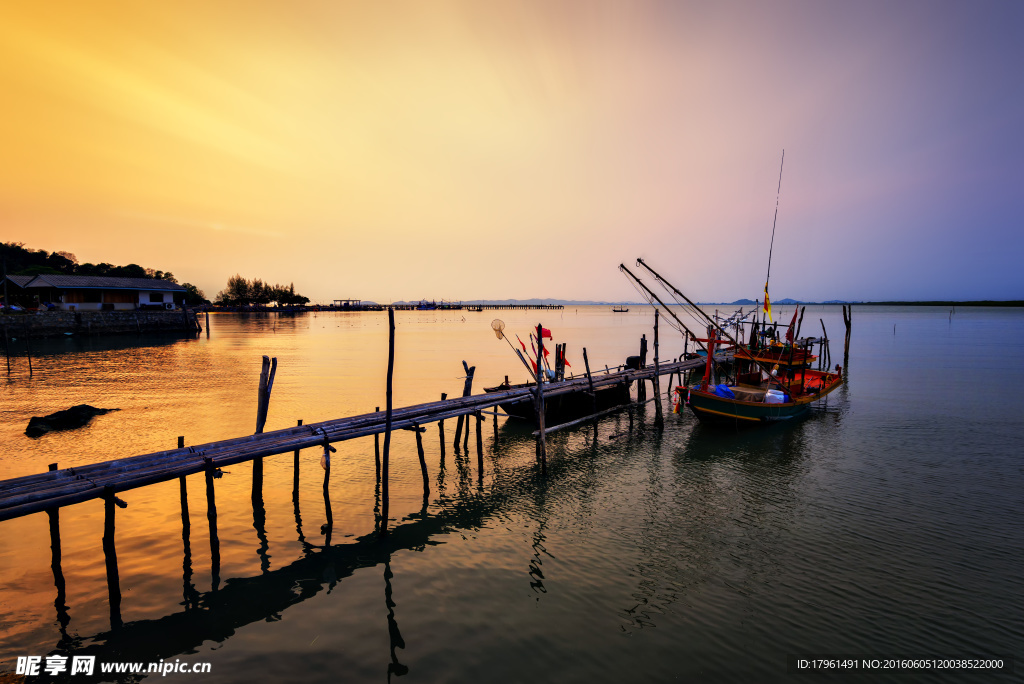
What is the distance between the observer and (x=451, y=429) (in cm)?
2048

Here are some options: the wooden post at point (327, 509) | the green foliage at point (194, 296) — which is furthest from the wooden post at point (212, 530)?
the green foliage at point (194, 296)

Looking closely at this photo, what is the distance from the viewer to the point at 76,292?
57.5 m

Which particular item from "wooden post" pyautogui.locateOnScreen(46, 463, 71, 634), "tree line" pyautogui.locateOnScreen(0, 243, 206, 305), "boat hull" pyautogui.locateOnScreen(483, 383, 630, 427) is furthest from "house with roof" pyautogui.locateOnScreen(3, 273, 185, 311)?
"wooden post" pyautogui.locateOnScreen(46, 463, 71, 634)

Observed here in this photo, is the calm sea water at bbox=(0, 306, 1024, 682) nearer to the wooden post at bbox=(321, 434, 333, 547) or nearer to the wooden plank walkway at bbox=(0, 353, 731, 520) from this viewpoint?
the wooden post at bbox=(321, 434, 333, 547)

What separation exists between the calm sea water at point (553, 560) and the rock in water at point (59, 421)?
0.52 m

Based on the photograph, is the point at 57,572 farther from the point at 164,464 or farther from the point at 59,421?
the point at 59,421

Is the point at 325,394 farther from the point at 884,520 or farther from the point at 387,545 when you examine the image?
the point at 884,520

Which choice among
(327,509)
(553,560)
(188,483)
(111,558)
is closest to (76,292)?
(188,483)

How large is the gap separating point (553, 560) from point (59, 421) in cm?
2145

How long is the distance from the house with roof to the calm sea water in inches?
1982

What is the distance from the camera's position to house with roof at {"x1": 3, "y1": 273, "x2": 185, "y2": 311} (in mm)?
56375

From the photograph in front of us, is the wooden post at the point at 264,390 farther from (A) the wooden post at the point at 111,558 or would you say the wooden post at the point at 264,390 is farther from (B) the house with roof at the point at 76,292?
(B) the house with roof at the point at 76,292

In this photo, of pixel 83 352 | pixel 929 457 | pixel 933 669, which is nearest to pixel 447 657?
pixel 933 669

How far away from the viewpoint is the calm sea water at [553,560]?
24.1ft
